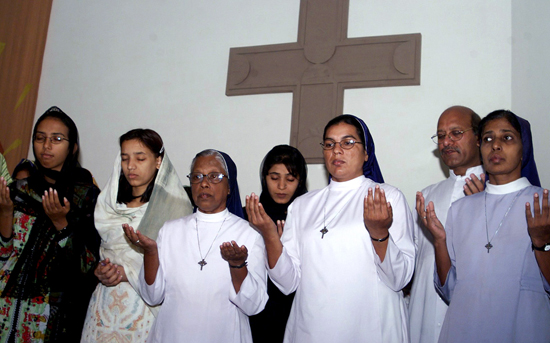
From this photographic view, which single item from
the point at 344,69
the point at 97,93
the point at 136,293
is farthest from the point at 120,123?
the point at 136,293

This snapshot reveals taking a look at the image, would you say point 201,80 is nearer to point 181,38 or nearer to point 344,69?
point 181,38

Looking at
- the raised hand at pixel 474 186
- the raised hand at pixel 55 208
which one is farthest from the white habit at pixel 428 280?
the raised hand at pixel 55 208

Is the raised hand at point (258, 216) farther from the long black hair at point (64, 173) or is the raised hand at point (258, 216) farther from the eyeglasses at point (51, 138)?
the eyeglasses at point (51, 138)

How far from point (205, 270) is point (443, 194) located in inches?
69.1

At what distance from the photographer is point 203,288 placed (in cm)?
336

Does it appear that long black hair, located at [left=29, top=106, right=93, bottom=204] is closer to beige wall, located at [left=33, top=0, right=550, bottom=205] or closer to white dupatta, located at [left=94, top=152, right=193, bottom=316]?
white dupatta, located at [left=94, top=152, right=193, bottom=316]

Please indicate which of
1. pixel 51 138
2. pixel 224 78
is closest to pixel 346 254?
pixel 51 138


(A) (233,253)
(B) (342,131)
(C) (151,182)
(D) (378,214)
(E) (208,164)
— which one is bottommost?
(A) (233,253)

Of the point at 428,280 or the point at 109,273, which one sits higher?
the point at 428,280

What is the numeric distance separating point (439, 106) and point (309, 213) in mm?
2229

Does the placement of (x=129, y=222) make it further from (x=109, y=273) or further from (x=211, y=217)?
(x=211, y=217)

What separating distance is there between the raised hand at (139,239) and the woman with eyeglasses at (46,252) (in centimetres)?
63

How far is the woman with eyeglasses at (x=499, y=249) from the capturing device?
9.32 ft

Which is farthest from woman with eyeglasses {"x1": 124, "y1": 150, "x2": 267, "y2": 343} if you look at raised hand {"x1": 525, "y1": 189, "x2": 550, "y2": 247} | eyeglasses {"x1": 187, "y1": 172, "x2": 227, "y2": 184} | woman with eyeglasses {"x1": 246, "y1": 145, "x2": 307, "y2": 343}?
raised hand {"x1": 525, "y1": 189, "x2": 550, "y2": 247}
